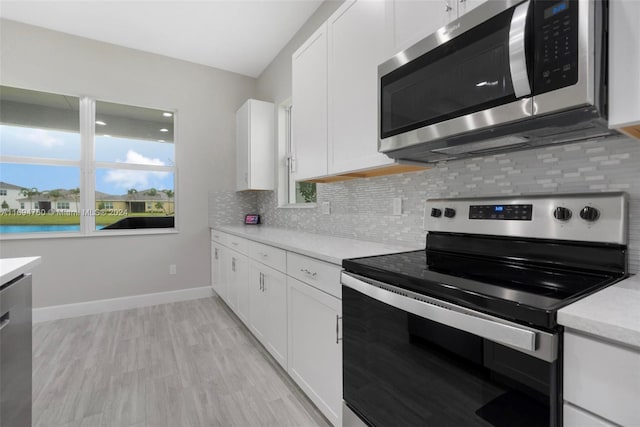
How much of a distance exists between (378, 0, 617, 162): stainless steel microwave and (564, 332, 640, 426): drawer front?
0.57m

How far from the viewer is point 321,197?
2.52m

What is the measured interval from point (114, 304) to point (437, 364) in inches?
140

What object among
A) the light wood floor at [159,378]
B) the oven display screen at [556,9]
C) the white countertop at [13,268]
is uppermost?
the oven display screen at [556,9]

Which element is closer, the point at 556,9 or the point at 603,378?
the point at 603,378

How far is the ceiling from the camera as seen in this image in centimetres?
260

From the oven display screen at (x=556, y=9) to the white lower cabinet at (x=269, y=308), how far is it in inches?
63.1

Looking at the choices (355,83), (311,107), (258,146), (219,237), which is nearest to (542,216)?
(355,83)

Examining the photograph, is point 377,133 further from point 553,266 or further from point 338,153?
point 553,266

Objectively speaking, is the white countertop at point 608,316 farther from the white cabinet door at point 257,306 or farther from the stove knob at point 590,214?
the white cabinet door at point 257,306

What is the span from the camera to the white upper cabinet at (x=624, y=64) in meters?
0.72

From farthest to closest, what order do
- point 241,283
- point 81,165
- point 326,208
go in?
point 81,165 → point 241,283 → point 326,208

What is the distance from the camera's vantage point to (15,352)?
109cm

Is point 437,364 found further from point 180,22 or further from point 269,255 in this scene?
point 180,22

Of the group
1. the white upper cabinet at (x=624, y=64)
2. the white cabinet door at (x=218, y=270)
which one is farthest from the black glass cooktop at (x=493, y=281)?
the white cabinet door at (x=218, y=270)
